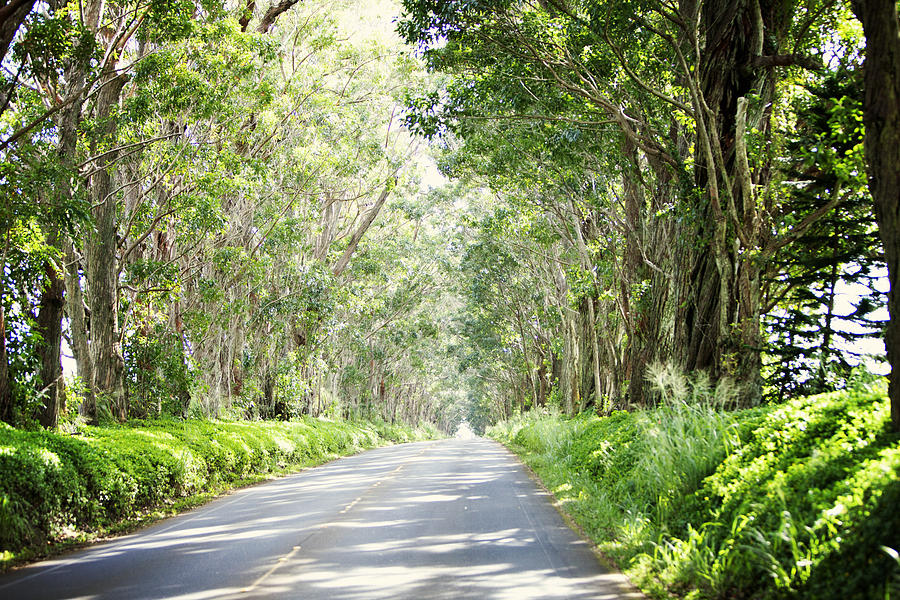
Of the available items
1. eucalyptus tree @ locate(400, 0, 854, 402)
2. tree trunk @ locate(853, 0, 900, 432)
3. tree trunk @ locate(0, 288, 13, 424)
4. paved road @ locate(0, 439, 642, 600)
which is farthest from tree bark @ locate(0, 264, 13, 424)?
tree trunk @ locate(853, 0, 900, 432)

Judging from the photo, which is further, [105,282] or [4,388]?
[105,282]

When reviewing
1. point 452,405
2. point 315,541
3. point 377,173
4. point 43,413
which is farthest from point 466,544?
point 452,405

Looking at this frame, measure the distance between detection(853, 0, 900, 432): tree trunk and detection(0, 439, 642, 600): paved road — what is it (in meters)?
2.94

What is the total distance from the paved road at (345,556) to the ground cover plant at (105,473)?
0.62m

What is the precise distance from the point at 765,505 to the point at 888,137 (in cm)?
298

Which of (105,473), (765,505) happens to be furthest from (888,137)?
(105,473)

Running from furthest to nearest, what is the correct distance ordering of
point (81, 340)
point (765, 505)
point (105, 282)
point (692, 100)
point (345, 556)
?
1. point (105, 282)
2. point (81, 340)
3. point (692, 100)
4. point (345, 556)
5. point (765, 505)

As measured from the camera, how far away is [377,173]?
28281 millimetres

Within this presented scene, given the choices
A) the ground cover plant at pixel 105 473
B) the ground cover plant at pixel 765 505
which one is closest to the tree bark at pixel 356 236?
the ground cover plant at pixel 105 473

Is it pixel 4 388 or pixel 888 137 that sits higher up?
pixel 888 137

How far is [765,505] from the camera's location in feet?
18.6

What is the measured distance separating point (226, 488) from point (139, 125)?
26.4 ft

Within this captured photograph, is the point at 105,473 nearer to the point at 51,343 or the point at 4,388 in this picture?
the point at 4,388

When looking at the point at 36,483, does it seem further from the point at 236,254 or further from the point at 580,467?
the point at 236,254
